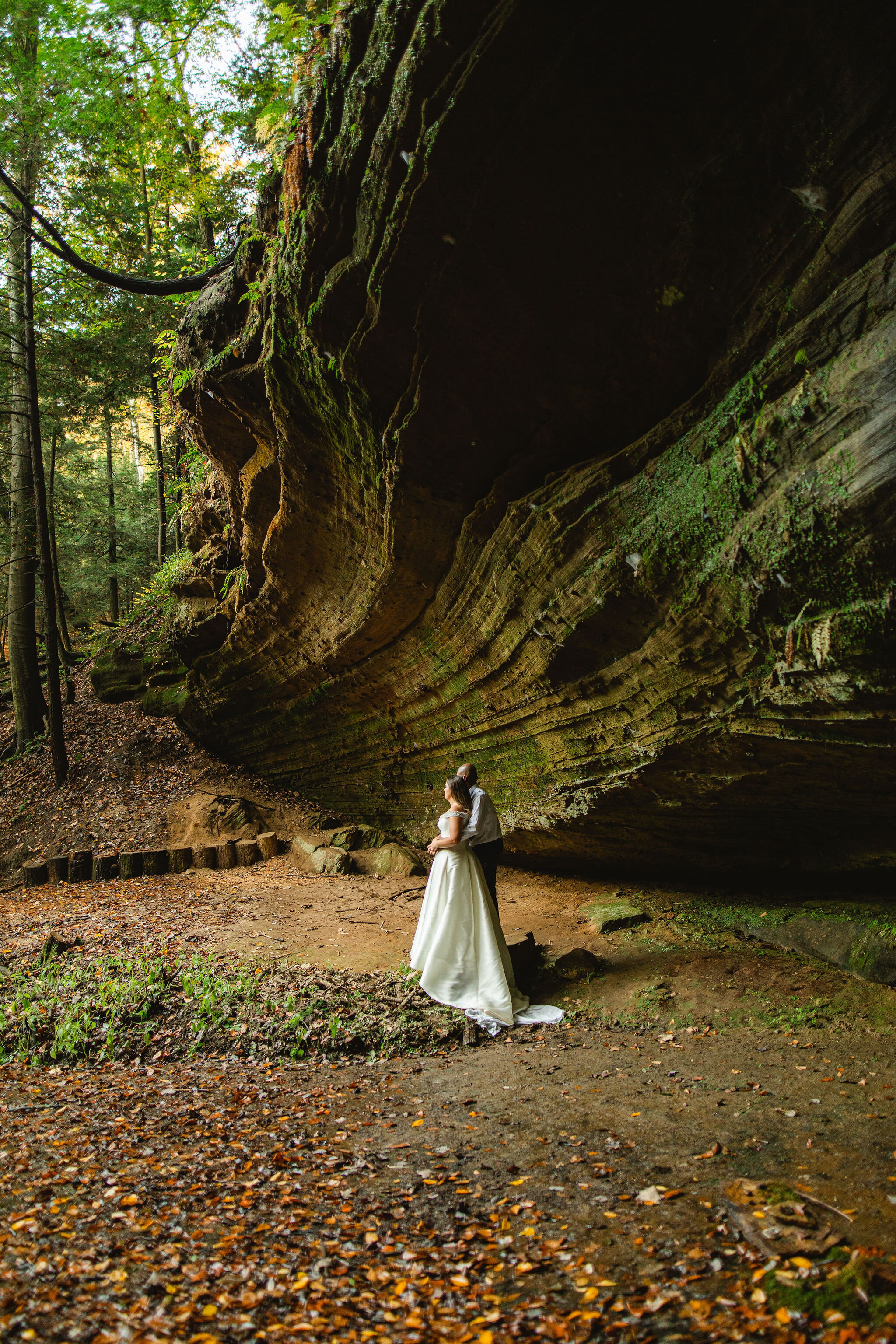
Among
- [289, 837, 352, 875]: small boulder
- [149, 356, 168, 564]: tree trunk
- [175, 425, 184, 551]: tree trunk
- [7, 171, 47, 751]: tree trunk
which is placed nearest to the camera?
[289, 837, 352, 875]: small boulder

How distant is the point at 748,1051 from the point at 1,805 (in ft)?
44.0

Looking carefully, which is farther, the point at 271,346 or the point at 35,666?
the point at 35,666

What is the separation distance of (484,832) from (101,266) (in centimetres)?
1689

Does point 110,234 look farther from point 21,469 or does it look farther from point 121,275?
point 121,275

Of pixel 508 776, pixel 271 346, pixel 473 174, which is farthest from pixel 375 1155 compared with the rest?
pixel 271 346

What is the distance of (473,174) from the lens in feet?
15.7

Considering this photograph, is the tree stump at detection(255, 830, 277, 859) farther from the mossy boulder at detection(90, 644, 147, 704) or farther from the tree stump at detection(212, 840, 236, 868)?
the mossy boulder at detection(90, 644, 147, 704)

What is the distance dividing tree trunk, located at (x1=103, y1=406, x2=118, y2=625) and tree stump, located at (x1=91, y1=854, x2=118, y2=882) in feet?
33.3

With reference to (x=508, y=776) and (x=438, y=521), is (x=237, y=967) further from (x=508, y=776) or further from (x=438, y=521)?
(x=438, y=521)

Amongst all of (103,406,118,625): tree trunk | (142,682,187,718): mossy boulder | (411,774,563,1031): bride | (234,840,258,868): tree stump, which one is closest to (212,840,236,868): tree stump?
(234,840,258,868): tree stump

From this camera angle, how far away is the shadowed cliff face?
404cm

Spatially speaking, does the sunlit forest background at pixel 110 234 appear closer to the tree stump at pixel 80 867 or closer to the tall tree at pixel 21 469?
A: the tall tree at pixel 21 469

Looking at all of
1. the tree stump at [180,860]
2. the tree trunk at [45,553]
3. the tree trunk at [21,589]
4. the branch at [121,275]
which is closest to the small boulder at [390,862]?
the tree stump at [180,860]

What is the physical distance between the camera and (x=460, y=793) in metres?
6.29
